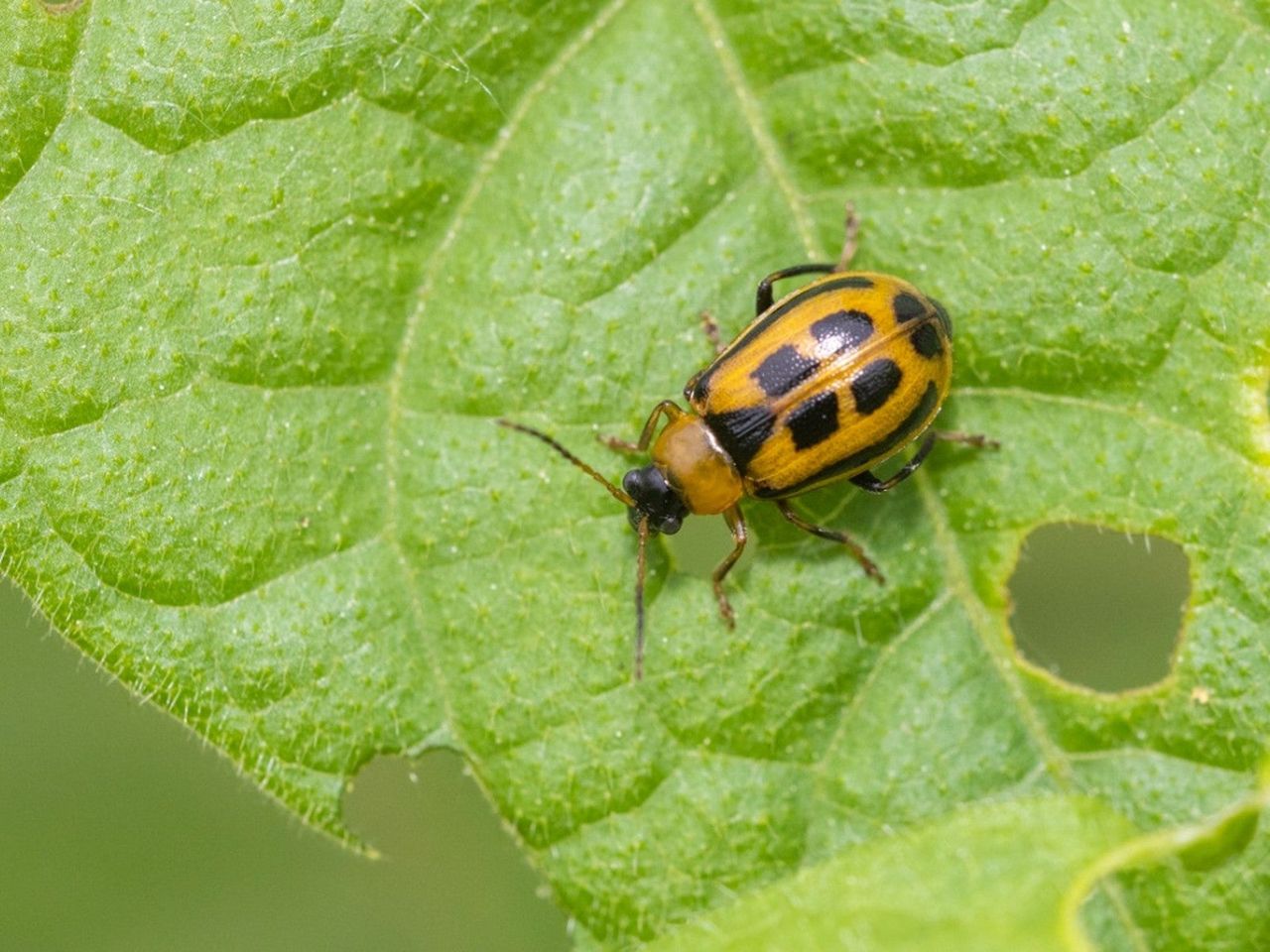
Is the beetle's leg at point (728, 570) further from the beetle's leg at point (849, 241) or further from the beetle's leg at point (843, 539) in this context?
the beetle's leg at point (849, 241)

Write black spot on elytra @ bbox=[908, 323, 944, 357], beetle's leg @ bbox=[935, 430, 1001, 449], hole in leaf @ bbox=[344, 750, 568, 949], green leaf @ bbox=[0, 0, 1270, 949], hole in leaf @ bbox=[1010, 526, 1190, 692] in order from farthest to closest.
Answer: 1. hole in leaf @ bbox=[344, 750, 568, 949]
2. hole in leaf @ bbox=[1010, 526, 1190, 692]
3. beetle's leg @ bbox=[935, 430, 1001, 449]
4. black spot on elytra @ bbox=[908, 323, 944, 357]
5. green leaf @ bbox=[0, 0, 1270, 949]

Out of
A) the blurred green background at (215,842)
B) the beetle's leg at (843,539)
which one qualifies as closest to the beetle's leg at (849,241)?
the beetle's leg at (843,539)

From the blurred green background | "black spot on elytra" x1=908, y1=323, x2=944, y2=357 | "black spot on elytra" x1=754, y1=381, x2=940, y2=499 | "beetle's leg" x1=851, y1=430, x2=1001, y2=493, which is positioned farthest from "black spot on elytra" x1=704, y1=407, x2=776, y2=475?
the blurred green background

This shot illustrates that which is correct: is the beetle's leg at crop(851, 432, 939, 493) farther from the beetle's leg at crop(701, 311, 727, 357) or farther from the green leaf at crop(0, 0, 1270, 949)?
the beetle's leg at crop(701, 311, 727, 357)

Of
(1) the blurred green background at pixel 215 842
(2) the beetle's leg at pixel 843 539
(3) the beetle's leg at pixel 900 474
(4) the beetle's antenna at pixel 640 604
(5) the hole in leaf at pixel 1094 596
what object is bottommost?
(5) the hole in leaf at pixel 1094 596

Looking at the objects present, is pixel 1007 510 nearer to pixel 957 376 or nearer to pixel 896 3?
pixel 957 376

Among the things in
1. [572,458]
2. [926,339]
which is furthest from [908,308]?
[572,458]
